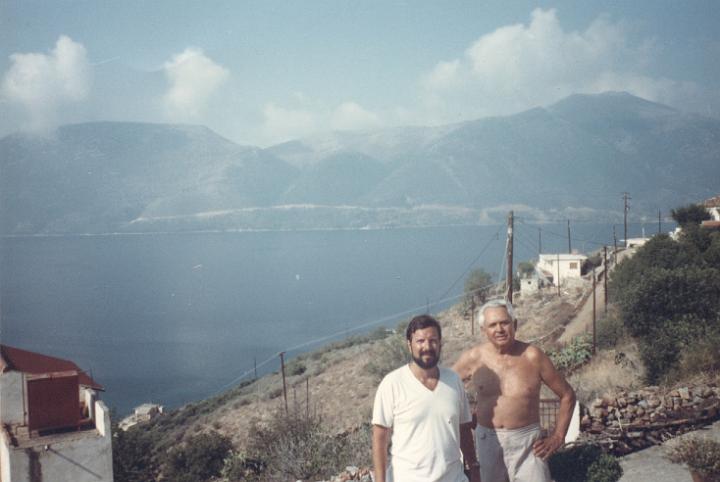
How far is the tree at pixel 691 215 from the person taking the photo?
33.7m

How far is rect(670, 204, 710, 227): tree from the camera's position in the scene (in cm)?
3372

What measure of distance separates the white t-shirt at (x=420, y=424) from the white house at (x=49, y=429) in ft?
14.3

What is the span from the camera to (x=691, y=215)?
112 feet

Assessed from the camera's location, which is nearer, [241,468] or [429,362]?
[429,362]

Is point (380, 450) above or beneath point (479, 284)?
beneath

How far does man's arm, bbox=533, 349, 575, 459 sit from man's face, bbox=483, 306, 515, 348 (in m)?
0.25

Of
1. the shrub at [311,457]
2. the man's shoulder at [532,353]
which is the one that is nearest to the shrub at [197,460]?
the shrub at [311,457]

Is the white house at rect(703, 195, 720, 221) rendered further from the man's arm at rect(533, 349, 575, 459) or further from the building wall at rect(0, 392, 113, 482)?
the building wall at rect(0, 392, 113, 482)

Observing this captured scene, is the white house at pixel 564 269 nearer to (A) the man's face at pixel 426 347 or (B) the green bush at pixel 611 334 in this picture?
(B) the green bush at pixel 611 334

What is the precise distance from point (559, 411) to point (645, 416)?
11.5 ft

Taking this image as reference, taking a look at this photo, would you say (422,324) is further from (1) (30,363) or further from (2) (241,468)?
(2) (241,468)

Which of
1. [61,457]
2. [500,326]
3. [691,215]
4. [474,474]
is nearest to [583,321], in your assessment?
[691,215]

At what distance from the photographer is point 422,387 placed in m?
3.08

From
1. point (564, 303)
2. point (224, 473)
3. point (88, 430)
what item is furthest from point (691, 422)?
point (564, 303)
